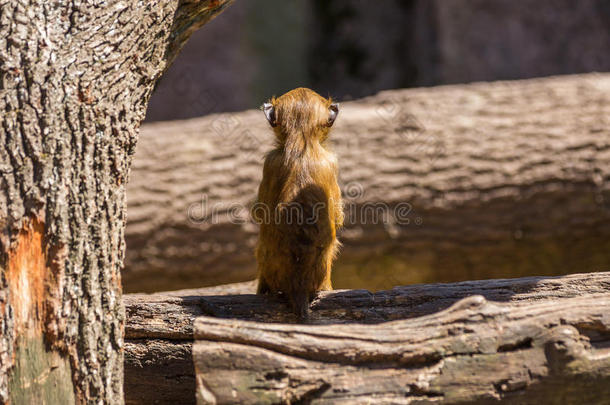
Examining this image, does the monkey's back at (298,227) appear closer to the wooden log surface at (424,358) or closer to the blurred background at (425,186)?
the wooden log surface at (424,358)

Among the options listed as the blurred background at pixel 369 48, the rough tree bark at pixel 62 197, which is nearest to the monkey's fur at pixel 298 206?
the rough tree bark at pixel 62 197

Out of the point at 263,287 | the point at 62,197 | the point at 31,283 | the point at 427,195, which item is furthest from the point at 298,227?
the point at 427,195

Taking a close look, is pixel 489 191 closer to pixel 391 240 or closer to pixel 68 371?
pixel 391 240

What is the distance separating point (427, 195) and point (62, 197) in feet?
15.2

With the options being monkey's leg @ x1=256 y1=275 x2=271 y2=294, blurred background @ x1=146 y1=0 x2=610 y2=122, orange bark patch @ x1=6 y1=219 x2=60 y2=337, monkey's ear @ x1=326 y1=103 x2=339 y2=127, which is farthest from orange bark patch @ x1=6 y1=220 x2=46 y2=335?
blurred background @ x1=146 y1=0 x2=610 y2=122

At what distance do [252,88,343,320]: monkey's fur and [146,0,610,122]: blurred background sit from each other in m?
6.81

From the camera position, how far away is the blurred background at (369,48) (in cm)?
1021

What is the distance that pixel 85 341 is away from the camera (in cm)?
270

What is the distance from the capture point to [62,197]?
2654mm

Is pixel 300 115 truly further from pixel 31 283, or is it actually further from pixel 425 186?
pixel 425 186

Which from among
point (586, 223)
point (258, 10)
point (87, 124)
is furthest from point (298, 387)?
point (258, 10)

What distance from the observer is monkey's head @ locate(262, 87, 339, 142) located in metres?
3.99

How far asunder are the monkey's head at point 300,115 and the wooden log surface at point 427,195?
2638 mm

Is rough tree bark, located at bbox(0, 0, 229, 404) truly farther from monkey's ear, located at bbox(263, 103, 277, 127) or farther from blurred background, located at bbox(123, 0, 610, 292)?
blurred background, located at bbox(123, 0, 610, 292)
